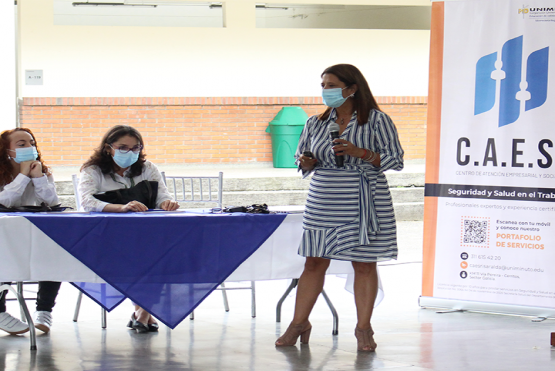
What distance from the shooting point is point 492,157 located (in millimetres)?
4293

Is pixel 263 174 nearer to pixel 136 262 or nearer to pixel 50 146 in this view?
pixel 50 146

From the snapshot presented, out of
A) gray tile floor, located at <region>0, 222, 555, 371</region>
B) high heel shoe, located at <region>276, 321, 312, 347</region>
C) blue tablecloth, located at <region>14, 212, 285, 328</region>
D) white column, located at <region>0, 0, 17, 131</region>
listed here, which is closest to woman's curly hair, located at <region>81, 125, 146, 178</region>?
blue tablecloth, located at <region>14, 212, 285, 328</region>

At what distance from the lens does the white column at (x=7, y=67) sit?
10.1 m

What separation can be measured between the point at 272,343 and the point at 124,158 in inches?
50.2

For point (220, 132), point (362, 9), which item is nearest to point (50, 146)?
point (220, 132)

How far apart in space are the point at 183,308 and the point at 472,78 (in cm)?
229

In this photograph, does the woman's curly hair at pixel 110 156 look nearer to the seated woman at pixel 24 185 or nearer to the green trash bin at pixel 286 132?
the seated woman at pixel 24 185

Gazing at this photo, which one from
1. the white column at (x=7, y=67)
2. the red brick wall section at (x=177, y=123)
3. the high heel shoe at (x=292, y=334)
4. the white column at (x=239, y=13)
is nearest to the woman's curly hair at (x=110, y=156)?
the high heel shoe at (x=292, y=334)

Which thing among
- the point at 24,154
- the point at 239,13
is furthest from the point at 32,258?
the point at 239,13

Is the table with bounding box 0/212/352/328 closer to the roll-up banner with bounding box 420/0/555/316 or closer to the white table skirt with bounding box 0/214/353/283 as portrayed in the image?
the white table skirt with bounding box 0/214/353/283

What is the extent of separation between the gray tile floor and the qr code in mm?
473

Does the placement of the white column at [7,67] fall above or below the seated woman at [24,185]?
above

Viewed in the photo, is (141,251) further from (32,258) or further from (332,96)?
(332,96)

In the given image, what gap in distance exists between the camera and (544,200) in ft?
13.8
